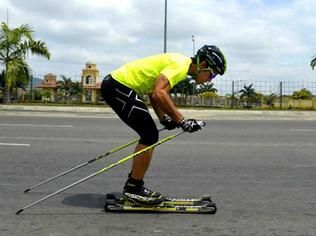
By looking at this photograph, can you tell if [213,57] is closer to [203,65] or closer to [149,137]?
[203,65]

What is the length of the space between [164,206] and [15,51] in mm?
25023

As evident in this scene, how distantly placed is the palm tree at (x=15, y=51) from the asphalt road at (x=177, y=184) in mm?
16594

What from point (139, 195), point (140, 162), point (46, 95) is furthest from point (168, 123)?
point (46, 95)

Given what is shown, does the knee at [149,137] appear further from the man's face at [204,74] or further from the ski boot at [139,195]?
the man's face at [204,74]

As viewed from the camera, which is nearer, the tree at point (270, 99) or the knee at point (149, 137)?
the knee at point (149, 137)

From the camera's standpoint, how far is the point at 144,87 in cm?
542

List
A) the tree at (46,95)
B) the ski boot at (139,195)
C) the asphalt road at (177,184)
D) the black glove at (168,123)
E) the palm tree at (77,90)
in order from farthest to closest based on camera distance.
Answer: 1. the palm tree at (77,90)
2. the tree at (46,95)
3. the black glove at (168,123)
4. the ski boot at (139,195)
5. the asphalt road at (177,184)

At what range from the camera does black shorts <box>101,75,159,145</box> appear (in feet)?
17.3

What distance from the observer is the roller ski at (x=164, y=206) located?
16.9ft

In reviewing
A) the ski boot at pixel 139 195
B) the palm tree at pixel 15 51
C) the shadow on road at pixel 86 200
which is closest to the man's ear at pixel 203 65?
the ski boot at pixel 139 195

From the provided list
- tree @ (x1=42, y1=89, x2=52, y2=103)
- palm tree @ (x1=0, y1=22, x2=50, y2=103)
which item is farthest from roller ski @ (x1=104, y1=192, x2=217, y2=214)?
tree @ (x1=42, y1=89, x2=52, y2=103)

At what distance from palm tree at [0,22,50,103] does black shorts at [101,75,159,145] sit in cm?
2341

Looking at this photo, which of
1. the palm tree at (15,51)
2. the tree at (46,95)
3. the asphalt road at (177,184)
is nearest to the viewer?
the asphalt road at (177,184)

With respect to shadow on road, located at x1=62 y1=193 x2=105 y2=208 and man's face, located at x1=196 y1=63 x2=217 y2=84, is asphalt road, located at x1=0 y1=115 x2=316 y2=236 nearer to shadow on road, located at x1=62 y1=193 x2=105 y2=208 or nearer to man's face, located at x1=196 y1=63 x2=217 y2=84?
shadow on road, located at x1=62 y1=193 x2=105 y2=208
